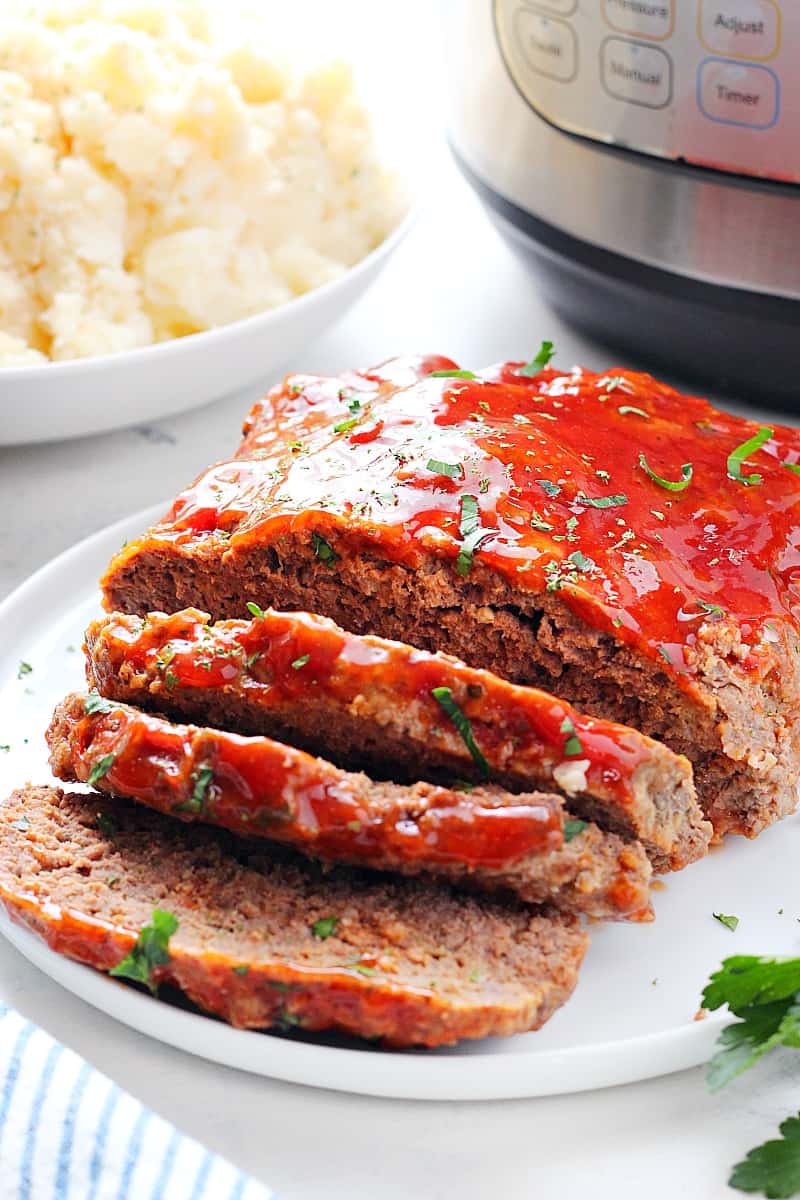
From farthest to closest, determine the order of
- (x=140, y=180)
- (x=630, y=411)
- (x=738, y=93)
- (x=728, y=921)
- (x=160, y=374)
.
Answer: (x=140, y=180), (x=160, y=374), (x=738, y=93), (x=630, y=411), (x=728, y=921)

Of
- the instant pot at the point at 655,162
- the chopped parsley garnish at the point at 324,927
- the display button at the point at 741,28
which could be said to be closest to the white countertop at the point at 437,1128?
the chopped parsley garnish at the point at 324,927

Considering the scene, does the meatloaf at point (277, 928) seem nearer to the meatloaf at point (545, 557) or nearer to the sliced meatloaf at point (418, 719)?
the sliced meatloaf at point (418, 719)

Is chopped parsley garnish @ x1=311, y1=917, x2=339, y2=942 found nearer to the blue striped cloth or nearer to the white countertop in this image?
the white countertop

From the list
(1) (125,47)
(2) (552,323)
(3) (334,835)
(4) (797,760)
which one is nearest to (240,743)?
(3) (334,835)

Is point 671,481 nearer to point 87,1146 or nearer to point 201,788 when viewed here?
point 201,788

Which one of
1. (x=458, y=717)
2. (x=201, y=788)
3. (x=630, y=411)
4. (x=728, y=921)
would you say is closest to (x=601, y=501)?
(x=630, y=411)

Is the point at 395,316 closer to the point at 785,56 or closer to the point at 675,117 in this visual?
the point at 675,117
